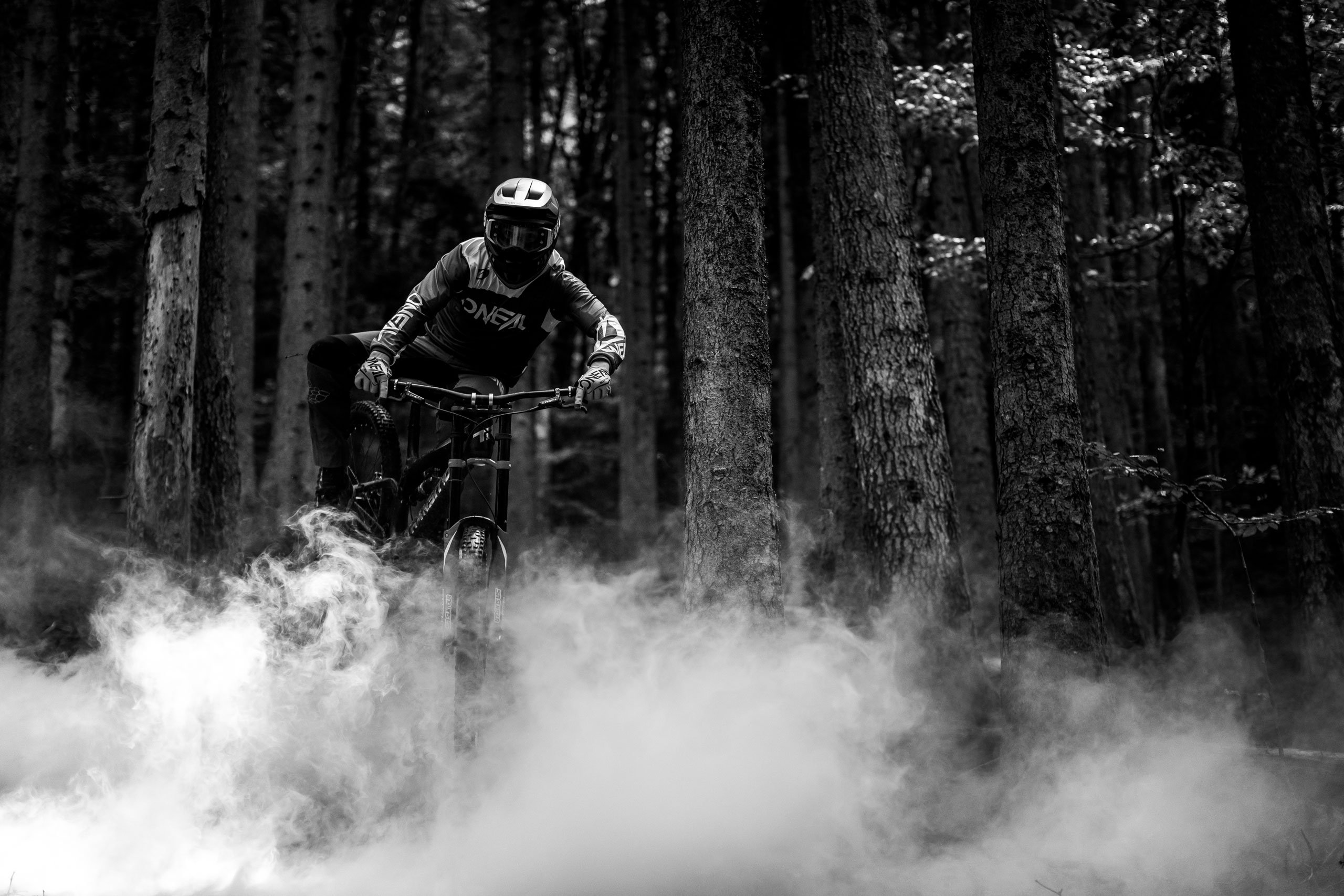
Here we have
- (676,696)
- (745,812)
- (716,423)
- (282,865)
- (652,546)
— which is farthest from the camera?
(652,546)

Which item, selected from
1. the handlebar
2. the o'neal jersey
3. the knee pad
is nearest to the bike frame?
the handlebar

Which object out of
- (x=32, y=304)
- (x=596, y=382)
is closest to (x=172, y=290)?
(x=596, y=382)

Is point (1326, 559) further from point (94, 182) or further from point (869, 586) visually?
point (94, 182)

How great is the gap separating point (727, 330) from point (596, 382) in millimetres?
848

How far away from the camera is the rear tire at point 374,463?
21.5ft

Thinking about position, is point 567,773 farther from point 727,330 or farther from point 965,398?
point 965,398

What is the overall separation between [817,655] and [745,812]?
134 cm

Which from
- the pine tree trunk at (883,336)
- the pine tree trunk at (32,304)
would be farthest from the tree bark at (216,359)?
the pine tree trunk at (883,336)

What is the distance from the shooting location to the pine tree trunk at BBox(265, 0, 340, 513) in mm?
11992

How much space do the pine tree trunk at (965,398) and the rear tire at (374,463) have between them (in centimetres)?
781

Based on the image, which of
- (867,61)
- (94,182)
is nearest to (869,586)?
(867,61)

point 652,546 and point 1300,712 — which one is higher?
point 652,546

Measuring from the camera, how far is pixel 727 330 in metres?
5.60

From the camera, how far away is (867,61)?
7914 mm
